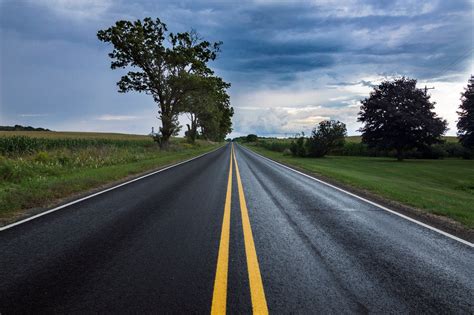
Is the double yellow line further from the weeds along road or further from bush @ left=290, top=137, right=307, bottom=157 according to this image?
bush @ left=290, top=137, right=307, bottom=157

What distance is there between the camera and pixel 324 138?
3888 cm

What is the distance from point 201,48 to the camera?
3691 cm

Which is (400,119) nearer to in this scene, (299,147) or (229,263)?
(299,147)

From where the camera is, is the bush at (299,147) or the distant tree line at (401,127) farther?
the bush at (299,147)

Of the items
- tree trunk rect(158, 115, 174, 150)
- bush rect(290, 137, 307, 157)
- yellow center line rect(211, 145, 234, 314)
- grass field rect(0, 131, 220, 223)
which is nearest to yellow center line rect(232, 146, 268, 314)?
yellow center line rect(211, 145, 234, 314)

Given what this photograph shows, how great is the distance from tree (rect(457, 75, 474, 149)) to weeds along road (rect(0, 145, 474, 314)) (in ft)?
112

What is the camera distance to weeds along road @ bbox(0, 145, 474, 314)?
2.89 m

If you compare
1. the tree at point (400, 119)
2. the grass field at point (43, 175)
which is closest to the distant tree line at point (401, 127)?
the tree at point (400, 119)

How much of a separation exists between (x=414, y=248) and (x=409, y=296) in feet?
6.12

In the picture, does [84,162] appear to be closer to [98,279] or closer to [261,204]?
[261,204]

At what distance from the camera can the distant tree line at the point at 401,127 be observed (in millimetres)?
34156

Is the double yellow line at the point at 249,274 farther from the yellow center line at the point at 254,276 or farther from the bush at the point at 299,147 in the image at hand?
the bush at the point at 299,147

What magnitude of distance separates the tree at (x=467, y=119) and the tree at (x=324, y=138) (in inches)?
518

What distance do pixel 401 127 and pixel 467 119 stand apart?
6649 millimetres
